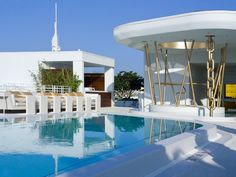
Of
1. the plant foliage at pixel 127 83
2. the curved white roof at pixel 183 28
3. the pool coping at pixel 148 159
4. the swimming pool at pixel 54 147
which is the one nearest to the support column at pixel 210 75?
the curved white roof at pixel 183 28

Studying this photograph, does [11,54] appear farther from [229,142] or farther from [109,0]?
[229,142]

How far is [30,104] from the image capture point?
13844mm

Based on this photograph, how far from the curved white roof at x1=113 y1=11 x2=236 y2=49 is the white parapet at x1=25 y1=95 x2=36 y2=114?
4183mm

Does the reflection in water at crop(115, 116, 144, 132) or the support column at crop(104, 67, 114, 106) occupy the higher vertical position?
the support column at crop(104, 67, 114, 106)

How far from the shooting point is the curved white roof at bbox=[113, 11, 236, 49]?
11016mm

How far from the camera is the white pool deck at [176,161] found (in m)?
4.14

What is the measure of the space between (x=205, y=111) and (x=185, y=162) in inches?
315

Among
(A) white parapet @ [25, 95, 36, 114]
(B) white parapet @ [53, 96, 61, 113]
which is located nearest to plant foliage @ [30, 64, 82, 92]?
(B) white parapet @ [53, 96, 61, 113]

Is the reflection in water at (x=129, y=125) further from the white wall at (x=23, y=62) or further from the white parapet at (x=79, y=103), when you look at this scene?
the white wall at (x=23, y=62)

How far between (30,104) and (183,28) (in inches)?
261

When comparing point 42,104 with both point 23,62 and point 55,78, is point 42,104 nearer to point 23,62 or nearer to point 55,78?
point 55,78

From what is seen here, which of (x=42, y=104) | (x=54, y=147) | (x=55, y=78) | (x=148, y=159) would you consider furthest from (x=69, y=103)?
(x=148, y=159)

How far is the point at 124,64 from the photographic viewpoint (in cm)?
3353

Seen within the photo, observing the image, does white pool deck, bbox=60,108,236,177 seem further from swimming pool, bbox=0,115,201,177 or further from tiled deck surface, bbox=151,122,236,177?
swimming pool, bbox=0,115,201,177
